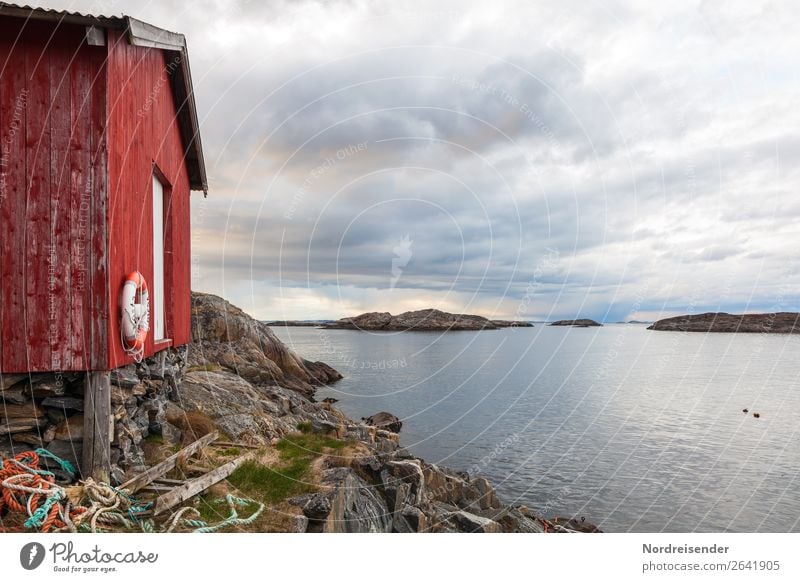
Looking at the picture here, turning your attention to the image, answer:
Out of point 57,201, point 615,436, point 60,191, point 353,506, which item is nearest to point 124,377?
point 57,201

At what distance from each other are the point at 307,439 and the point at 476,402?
28414mm

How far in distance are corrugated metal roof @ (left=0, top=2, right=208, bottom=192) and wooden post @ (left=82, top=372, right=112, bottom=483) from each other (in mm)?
5995

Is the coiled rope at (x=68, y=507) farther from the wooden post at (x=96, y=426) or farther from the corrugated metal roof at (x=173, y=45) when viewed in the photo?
the corrugated metal roof at (x=173, y=45)

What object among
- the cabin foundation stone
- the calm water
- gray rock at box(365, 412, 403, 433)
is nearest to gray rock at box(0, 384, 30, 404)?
the cabin foundation stone

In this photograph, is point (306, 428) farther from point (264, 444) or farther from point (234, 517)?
point (234, 517)

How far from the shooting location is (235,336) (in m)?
37.3

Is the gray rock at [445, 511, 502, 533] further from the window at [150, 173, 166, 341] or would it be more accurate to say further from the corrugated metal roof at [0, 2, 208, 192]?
the corrugated metal roof at [0, 2, 208, 192]

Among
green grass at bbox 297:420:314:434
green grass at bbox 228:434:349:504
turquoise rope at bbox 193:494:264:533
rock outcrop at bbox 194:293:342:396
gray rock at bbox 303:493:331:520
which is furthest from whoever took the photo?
rock outcrop at bbox 194:293:342:396

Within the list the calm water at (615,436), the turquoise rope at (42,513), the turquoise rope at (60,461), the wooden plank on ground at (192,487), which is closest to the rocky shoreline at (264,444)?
the turquoise rope at (60,461)

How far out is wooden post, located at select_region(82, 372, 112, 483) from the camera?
8539mm

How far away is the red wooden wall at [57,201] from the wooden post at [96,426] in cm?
35

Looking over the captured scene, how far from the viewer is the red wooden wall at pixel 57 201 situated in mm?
8328
